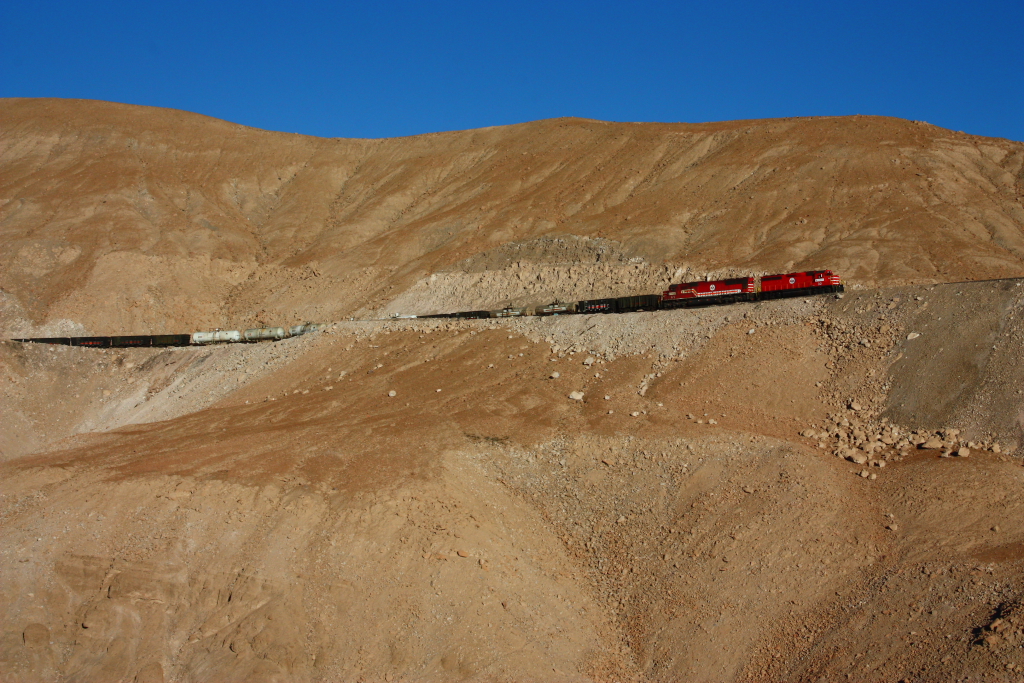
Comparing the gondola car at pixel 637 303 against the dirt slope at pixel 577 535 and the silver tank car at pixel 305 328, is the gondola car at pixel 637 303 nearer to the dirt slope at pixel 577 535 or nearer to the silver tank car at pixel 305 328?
the dirt slope at pixel 577 535

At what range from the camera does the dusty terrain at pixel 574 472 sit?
2111 centimetres

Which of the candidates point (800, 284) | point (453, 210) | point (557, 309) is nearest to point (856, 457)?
point (800, 284)

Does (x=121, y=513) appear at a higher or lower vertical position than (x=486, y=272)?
lower

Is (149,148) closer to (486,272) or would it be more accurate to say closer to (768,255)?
(486,272)

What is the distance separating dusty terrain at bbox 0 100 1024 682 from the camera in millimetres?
21109

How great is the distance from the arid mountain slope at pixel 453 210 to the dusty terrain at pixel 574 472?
1.73 feet

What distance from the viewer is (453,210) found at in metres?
67.8

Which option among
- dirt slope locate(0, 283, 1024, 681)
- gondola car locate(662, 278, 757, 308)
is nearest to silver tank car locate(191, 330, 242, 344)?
dirt slope locate(0, 283, 1024, 681)

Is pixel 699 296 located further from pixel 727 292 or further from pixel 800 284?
pixel 800 284

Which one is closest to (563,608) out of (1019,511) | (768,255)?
(1019,511)

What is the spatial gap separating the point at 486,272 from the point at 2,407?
100 ft

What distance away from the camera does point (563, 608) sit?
22.5 meters

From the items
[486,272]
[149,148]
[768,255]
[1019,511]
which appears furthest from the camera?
[149,148]

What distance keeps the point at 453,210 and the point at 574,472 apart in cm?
4348
